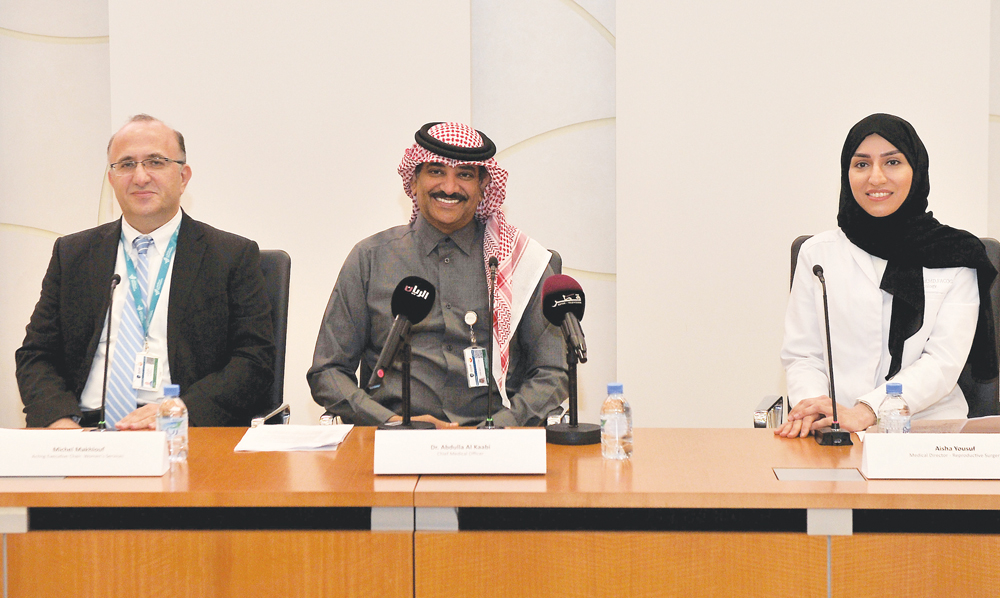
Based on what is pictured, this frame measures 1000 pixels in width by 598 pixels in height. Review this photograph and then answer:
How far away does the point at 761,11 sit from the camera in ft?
11.5

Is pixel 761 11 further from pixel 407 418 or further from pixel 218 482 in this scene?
pixel 218 482

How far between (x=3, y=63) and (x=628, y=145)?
292 cm

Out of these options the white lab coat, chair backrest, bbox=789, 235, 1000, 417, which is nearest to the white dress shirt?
the white lab coat

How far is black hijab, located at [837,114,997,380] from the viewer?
8.52 feet

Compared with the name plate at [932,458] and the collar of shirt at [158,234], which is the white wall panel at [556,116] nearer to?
the collar of shirt at [158,234]

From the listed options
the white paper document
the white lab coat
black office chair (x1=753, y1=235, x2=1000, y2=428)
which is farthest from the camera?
black office chair (x1=753, y1=235, x2=1000, y2=428)

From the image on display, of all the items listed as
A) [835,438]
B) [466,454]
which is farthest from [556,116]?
[466,454]

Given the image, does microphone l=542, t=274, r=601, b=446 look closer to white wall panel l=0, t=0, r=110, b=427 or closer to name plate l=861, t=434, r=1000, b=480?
name plate l=861, t=434, r=1000, b=480

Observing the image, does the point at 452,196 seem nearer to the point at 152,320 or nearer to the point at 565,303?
the point at 565,303

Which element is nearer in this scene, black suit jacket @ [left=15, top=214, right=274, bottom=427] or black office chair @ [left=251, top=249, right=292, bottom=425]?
black suit jacket @ [left=15, top=214, right=274, bottom=427]

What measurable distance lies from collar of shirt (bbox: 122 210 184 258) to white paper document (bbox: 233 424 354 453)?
100cm

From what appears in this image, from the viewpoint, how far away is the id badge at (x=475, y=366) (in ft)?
8.44

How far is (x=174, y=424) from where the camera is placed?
6.52 ft

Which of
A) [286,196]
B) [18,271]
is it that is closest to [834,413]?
[286,196]
